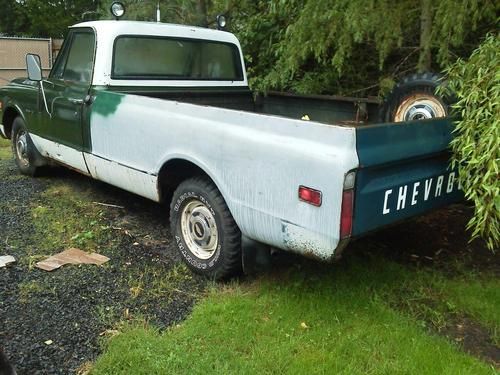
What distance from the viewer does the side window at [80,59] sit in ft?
15.6

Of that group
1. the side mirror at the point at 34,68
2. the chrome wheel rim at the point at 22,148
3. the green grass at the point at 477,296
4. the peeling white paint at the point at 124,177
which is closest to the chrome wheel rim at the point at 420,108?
the green grass at the point at 477,296

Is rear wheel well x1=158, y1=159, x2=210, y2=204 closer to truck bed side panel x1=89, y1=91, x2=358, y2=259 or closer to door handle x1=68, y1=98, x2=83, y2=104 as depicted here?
truck bed side panel x1=89, y1=91, x2=358, y2=259

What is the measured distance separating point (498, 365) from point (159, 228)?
117 inches

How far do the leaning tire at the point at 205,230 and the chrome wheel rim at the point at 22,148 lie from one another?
9.99ft

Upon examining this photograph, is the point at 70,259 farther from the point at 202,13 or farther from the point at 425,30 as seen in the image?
the point at 202,13

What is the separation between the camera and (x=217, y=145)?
324 cm

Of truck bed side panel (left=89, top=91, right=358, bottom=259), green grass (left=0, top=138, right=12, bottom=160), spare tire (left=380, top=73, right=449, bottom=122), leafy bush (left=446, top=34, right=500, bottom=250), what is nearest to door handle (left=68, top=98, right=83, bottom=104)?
truck bed side panel (left=89, top=91, right=358, bottom=259)

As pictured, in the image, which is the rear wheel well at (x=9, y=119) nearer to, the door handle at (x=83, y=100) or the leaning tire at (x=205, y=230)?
the door handle at (x=83, y=100)

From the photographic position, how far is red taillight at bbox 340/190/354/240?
2.61 m

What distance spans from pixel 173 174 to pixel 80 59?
1.84 metres

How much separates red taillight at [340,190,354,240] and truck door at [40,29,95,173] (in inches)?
109

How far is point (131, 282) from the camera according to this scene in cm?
364

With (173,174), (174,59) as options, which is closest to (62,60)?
(174,59)

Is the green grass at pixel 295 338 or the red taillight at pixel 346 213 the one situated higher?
the red taillight at pixel 346 213
